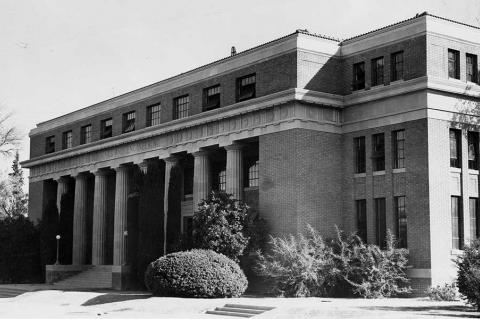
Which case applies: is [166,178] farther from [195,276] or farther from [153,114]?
[195,276]

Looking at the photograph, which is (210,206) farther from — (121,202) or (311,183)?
(121,202)

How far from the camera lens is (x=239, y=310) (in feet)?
105

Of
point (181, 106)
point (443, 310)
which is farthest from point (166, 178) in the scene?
point (443, 310)

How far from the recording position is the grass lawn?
27805mm

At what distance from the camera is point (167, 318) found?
2923 centimetres

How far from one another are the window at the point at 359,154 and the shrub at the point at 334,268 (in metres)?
3.87

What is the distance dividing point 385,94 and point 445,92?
292 centimetres

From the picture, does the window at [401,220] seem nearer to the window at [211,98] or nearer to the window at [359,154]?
the window at [359,154]

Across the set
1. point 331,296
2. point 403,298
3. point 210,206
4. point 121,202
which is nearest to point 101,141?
point 121,202

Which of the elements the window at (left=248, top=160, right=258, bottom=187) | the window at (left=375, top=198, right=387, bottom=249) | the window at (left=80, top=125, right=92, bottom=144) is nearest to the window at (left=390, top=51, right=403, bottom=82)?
the window at (left=375, top=198, right=387, bottom=249)

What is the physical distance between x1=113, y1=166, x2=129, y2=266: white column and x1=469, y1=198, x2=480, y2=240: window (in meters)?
24.3

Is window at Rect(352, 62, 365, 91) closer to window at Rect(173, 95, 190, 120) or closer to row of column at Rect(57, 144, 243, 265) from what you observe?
row of column at Rect(57, 144, 243, 265)

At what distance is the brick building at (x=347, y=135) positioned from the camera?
37156mm

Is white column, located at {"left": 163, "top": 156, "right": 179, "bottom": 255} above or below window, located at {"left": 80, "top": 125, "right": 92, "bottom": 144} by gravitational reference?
below
